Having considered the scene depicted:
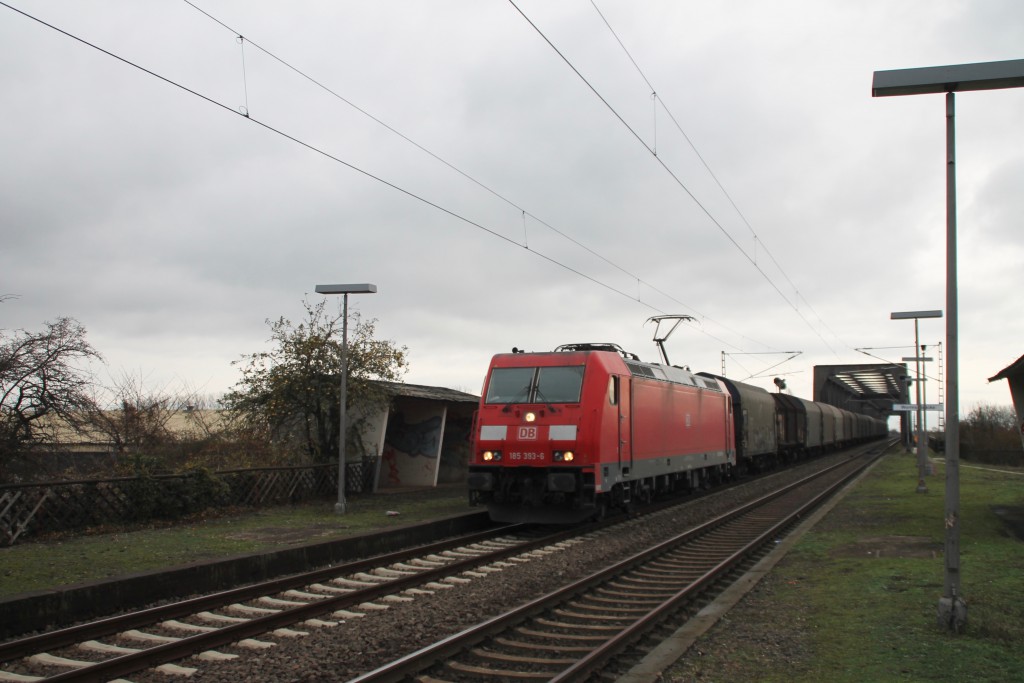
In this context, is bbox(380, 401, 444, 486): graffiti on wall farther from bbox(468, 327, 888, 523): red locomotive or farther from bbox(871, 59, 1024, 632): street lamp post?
bbox(871, 59, 1024, 632): street lamp post

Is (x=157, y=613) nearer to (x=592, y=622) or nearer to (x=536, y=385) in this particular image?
(x=592, y=622)

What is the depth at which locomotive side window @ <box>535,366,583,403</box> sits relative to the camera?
14.4 meters

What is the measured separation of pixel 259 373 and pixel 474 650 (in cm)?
1424

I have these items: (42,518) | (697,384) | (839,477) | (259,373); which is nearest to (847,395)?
(839,477)

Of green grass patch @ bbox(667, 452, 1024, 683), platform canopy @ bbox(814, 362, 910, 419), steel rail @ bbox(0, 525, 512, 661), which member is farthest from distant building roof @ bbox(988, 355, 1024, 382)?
platform canopy @ bbox(814, 362, 910, 419)

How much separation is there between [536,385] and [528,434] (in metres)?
0.96

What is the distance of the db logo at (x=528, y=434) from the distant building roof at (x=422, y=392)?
706 centimetres

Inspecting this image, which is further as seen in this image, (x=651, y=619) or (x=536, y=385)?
(x=536, y=385)

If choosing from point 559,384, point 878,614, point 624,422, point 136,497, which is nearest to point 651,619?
point 878,614

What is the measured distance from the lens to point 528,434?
1441 centimetres

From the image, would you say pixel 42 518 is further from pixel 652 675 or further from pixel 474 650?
pixel 652 675

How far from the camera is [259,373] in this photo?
19.9 m

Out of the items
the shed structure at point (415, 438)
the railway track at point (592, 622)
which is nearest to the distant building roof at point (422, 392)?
the shed structure at point (415, 438)

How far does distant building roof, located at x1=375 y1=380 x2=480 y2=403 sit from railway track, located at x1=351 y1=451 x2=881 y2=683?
9735 mm
